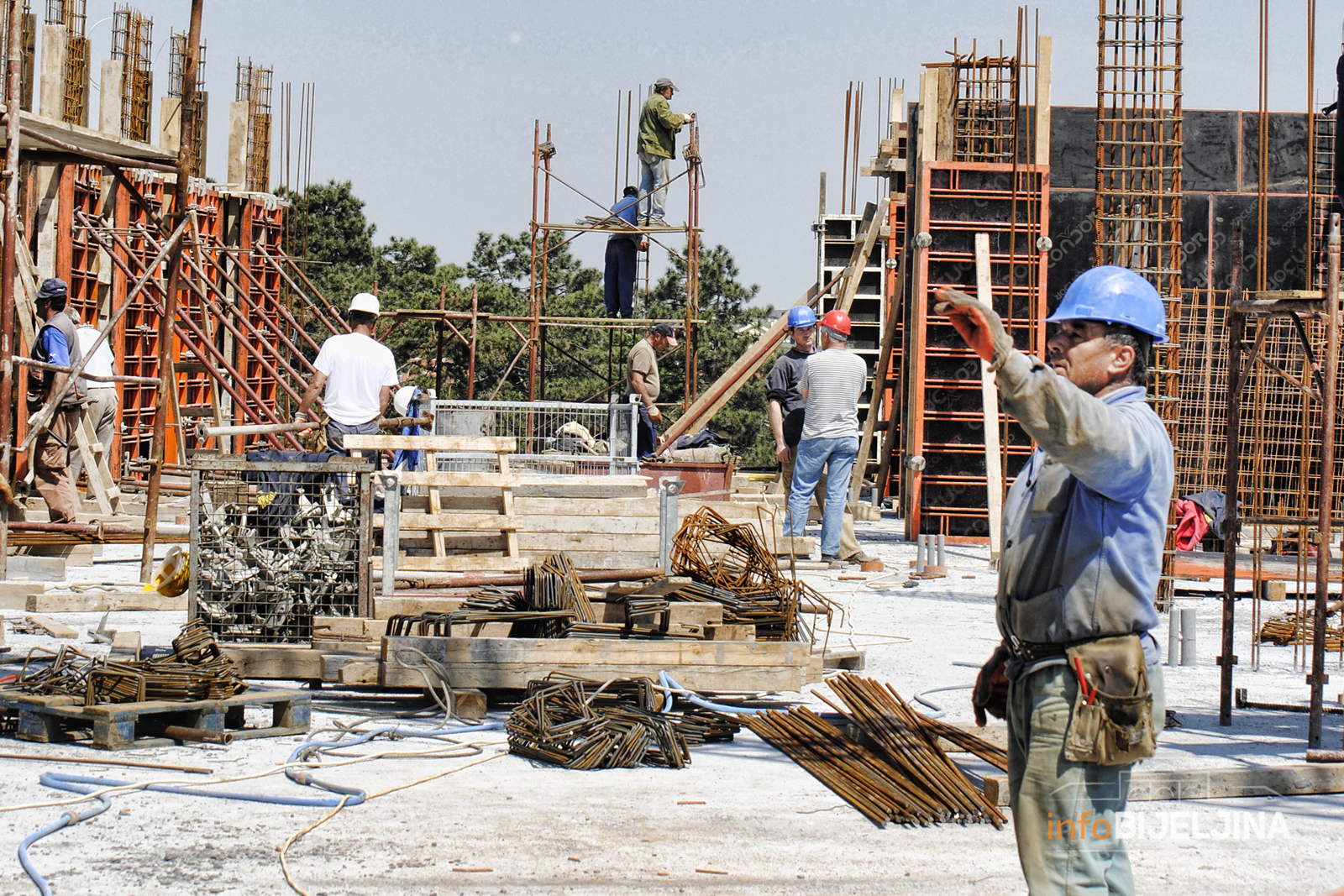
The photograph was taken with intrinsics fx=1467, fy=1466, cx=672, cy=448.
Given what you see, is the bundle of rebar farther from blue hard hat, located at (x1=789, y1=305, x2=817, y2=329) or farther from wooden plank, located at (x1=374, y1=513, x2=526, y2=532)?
blue hard hat, located at (x1=789, y1=305, x2=817, y2=329)

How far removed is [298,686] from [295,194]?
30.4 m

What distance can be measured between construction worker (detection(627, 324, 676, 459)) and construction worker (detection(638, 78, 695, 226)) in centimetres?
437

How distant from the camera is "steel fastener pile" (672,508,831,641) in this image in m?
7.91

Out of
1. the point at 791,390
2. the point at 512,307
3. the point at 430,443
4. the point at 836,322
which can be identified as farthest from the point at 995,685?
the point at 512,307

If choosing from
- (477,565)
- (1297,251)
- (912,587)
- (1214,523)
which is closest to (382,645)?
(477,565)

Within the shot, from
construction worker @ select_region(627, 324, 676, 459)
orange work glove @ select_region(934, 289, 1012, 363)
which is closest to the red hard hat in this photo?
construction worker @ select_region(627, 324, 676, 459)

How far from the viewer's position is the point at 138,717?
6285mm

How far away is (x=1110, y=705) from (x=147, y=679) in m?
4.50

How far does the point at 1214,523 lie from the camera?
1591 centimetres

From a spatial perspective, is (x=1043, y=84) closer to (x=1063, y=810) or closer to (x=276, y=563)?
(x=276, y=563)

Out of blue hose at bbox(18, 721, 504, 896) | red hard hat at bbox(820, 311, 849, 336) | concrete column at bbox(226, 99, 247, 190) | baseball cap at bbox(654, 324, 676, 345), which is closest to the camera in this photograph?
blue hose at bbox(18, 721, 504, 896)

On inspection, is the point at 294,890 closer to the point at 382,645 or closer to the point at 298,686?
the point at 382,645

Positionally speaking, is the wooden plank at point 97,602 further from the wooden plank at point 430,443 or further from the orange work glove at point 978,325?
the orange work glove at point 978,325

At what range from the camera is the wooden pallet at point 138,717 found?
6105 mm
